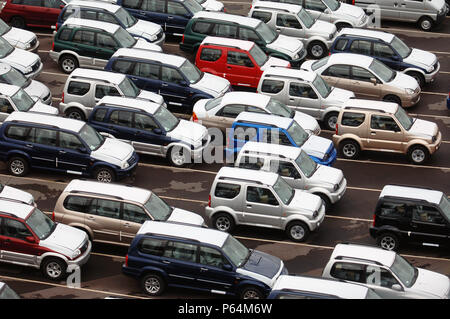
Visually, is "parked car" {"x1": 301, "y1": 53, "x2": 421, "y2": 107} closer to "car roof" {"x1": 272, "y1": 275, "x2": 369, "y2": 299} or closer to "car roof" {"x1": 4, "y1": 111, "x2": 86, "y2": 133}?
"car roof" {"x1": 4, "y1": 111, "x2": 86, "y2": 133}

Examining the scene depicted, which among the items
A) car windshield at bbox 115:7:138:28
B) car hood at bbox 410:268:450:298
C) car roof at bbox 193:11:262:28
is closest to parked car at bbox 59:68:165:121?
car windshield at bbox 115:7:138:28

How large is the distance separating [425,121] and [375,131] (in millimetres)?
1929

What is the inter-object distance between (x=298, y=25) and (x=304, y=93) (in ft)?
19.2

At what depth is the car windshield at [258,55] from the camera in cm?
3491

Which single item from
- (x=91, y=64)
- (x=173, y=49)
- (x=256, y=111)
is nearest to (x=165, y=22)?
(x=173, y=49)

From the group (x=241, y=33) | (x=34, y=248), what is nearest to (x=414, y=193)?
(x=34, y=248)

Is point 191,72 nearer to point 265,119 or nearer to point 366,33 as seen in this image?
point 265,119

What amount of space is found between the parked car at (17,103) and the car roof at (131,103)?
204cm

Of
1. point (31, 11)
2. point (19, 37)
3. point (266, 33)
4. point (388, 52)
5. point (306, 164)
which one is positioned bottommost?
point (306, 164)

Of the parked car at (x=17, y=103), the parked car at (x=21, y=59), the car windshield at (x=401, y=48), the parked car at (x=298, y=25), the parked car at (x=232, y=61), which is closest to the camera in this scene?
the parked car at (x=17, y=103)

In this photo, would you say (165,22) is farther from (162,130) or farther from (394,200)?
(394,200)

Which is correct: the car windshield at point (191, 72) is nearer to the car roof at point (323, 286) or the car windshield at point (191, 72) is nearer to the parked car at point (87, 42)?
the parked car at point (87, 42)

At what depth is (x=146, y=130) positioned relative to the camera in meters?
30.7

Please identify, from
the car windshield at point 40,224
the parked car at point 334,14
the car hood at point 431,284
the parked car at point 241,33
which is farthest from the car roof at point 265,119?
the parked car at point 334,14
